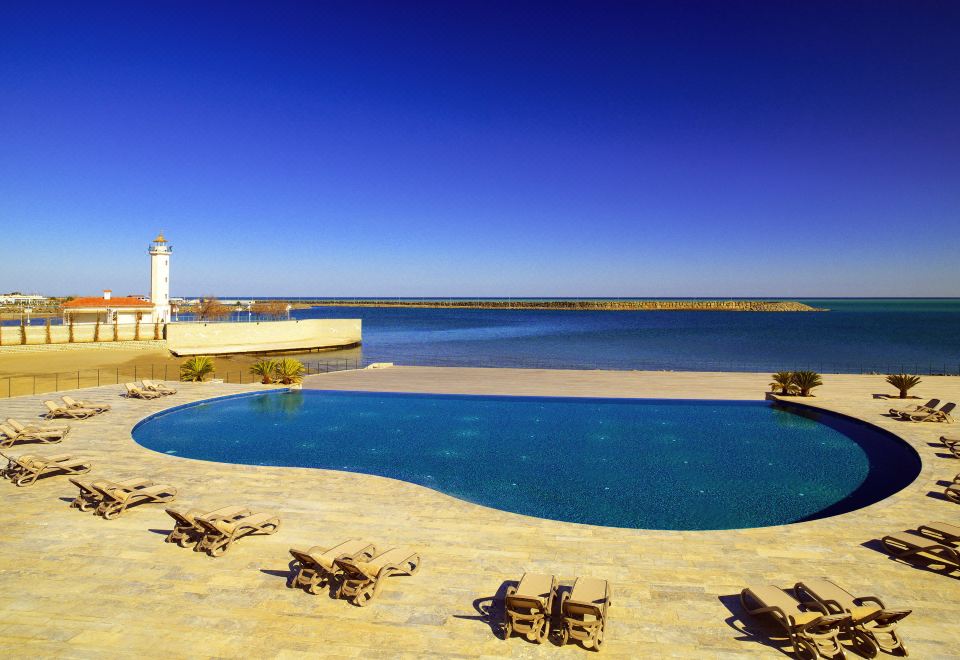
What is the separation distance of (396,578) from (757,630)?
3588mm

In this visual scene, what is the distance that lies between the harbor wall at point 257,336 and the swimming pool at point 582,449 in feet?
66.1

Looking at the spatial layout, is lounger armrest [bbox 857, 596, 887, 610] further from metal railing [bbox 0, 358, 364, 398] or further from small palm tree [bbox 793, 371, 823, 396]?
metal railing [bbox 0, 358, 364, 398]

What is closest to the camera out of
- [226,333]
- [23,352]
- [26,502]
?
[26,502]

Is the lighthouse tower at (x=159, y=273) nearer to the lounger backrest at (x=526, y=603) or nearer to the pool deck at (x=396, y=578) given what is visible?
the pool deck at (x=396, y=578)

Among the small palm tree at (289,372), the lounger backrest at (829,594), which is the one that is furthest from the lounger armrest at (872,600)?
the small palm tree at (289,372)

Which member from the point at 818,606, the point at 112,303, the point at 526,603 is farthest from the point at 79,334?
the point at 818,606

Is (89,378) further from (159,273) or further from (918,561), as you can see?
(918,561)

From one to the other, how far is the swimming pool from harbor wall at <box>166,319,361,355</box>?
20145mm

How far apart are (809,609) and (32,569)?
805 centimetres

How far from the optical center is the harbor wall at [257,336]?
35588mm

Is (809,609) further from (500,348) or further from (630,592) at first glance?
(500,348)

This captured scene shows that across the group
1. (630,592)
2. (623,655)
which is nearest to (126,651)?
(623,655)

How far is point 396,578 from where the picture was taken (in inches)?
243

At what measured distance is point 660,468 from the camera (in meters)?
11.6
